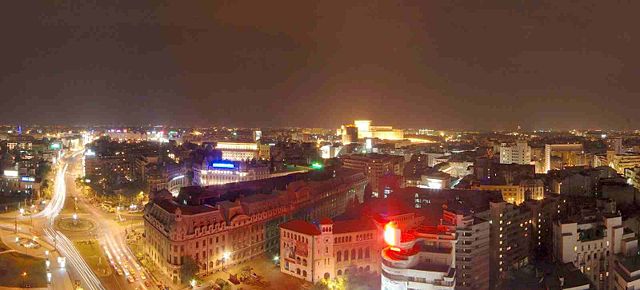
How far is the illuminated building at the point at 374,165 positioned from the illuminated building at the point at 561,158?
462 inches

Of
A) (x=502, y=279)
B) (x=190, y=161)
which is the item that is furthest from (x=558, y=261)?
(x=190, y=161)

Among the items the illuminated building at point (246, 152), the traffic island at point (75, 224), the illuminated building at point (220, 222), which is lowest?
the traffic island at point (75, 224)

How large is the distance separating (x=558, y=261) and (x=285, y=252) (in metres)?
9.98

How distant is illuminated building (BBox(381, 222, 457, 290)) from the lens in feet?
46.6

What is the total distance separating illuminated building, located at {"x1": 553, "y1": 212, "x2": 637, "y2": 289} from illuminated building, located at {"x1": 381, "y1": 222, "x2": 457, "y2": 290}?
5547 millimetres

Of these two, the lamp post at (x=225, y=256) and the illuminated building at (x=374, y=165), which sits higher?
the illuminated building at (x=374, y=165)

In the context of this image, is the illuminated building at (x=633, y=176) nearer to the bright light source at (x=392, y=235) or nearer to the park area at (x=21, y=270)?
the bright light source at (x=392, y=235)

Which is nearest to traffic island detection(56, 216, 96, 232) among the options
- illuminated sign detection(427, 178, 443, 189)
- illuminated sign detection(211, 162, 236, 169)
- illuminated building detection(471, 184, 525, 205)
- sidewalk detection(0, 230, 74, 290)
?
sidewalk detection(0, 230, 74, 290)

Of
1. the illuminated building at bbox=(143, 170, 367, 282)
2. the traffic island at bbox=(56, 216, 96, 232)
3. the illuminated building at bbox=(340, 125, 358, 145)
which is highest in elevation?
the illuminated building at bbox=(340, 125, 358, 145)

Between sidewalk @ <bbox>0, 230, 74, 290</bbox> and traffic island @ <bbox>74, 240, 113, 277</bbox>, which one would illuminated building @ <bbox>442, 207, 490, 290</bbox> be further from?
sidewalk @ <bbox>0, 230, 74, 290</bbox>

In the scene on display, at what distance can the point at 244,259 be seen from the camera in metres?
20.8

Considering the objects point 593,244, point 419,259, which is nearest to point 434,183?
point 593,244

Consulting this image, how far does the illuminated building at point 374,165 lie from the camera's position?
40.1m

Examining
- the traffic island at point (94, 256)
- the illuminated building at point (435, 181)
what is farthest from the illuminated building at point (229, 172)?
the traffic island at point (94, 256)
